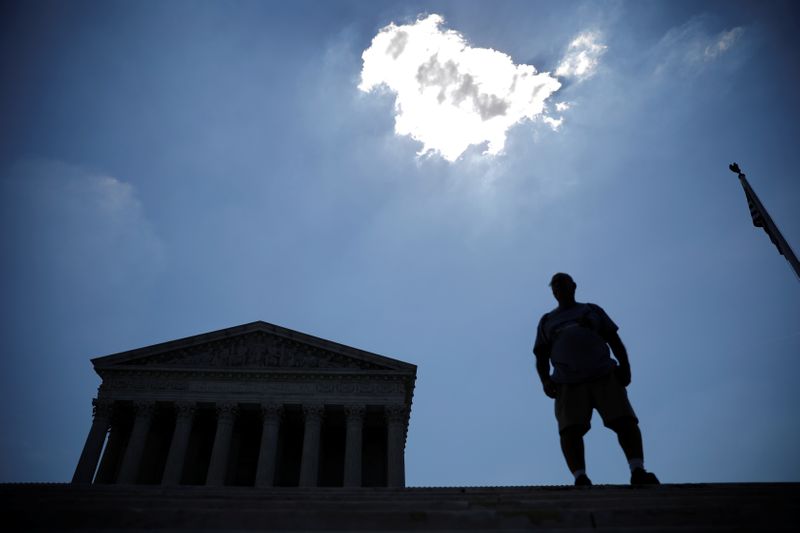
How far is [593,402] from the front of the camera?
6.86 metres

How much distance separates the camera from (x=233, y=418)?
29.0 meters

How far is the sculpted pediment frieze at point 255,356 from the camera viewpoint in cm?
3042

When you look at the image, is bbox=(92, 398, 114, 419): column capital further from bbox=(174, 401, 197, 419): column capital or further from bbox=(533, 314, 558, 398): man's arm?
bbox=(533, 314, 558, 398): man's arm

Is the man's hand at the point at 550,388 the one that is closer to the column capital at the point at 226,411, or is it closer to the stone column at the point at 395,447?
the stone column at the point at 395,447

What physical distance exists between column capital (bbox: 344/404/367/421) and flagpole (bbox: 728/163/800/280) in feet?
68.4

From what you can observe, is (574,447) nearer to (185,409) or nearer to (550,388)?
(550,388)

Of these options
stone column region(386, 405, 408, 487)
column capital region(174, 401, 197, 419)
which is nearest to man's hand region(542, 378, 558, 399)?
stone column region(386, 405, 408, 487)

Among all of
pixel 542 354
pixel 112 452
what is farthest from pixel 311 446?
pixel 542 354

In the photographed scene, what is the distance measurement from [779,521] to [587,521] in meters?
1.36

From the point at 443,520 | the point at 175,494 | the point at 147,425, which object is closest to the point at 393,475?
the point at 147,425

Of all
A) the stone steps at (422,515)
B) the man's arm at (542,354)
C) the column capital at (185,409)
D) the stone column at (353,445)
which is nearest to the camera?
the stone steps at (422,515)

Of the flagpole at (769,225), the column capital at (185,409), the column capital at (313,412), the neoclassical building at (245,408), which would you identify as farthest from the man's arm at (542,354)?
the column capital at (185,409)

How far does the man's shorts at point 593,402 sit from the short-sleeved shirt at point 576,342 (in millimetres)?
117

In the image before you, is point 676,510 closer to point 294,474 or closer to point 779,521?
point 779,521
